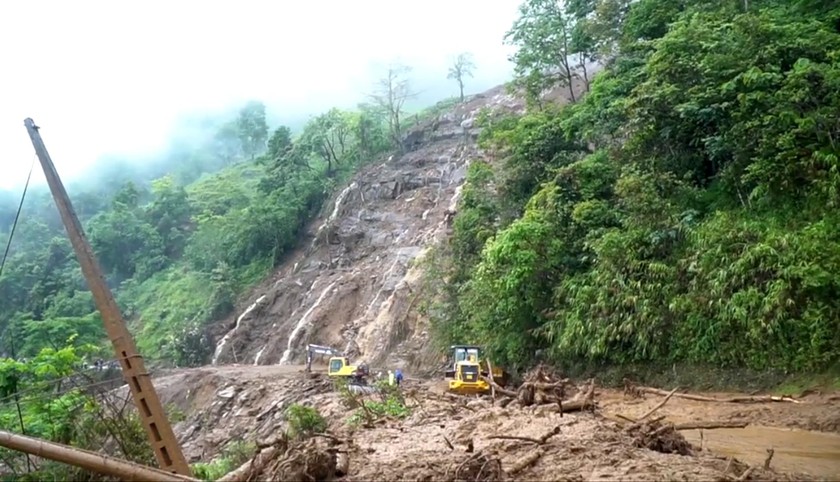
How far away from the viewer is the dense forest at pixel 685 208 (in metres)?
14.7

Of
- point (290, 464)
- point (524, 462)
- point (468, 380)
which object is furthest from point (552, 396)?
point (290, 464)

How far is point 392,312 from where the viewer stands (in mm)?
34219

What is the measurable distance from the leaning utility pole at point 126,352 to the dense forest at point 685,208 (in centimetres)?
1247

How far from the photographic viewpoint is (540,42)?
3216 cm

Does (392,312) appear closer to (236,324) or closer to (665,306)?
(236,324)

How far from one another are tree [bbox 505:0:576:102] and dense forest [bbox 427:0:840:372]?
6642mm

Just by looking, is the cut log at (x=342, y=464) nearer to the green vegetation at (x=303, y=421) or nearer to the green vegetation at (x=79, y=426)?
the green vegetation at (x=79, y=426)

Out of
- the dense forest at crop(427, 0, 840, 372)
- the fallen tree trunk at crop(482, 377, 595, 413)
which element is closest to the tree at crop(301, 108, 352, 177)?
the dense forest at crop(427, 0, 840, 372)

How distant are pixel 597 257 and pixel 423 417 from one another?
8223mm

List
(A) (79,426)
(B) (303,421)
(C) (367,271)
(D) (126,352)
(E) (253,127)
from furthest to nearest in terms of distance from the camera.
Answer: (E) (253,127) → (C) (367,271) → (B) (303,421) → (A) (79,426) → (D) (126,352)

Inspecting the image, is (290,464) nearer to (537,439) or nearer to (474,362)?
(537,439)

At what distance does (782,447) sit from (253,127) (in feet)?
248

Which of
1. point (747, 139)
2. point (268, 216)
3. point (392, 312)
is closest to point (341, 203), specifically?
point (268, 216)

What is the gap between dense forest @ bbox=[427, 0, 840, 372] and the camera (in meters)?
14.7
